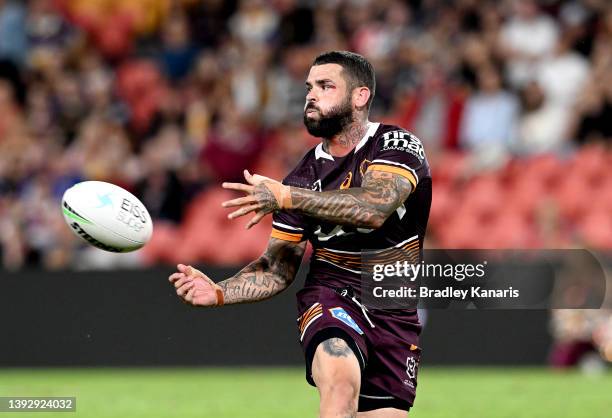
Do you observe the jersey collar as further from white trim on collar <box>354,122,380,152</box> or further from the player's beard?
the player's beard

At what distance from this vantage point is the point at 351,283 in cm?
660

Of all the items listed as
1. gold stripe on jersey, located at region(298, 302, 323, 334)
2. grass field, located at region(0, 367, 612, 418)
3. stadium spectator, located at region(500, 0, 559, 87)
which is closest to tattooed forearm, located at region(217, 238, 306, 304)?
gold stripe on jersey, located at region(298, 302, 323, 334)

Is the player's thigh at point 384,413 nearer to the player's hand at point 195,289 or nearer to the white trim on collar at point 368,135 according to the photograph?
the player's hand at point 195,289

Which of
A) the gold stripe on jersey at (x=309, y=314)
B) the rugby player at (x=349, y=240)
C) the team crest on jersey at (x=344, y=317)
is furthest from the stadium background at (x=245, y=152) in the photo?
the team crest on jersey at (x=344, y=317)

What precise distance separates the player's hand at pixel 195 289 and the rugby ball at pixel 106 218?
0.42m

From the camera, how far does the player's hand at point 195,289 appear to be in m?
6.51

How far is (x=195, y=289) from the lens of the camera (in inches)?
257

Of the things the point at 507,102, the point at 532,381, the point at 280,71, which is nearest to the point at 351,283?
the point at 532,381

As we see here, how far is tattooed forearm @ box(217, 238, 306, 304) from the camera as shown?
264 inches

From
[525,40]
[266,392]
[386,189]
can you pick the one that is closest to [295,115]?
[525,40]

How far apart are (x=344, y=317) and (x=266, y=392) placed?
570cm

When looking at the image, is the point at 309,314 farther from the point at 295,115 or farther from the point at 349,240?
the point at 295,115

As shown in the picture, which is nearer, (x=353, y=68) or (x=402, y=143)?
(x=402, y=143)

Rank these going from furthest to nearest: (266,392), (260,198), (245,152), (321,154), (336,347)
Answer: (245,152)
(266,392)
(321,154)
(336,347)
(260,198)
